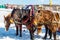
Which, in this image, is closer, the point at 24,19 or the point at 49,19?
the point at 49,19

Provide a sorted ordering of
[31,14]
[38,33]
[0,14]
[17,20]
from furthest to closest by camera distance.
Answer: [0,14]
[38,33]
[17,20]
[31,14]

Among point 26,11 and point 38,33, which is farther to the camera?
point 38,33

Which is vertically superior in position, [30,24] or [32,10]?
[32,10]

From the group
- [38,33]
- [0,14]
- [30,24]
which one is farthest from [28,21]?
[0,14]

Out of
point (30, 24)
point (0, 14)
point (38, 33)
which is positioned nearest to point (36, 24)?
point (30, 24)

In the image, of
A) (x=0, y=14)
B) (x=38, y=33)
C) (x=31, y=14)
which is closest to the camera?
(x=31, y=14)

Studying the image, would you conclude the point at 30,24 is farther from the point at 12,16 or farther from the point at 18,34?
the point at 18,34

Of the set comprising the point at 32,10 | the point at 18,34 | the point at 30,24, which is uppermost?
the point at 32,10

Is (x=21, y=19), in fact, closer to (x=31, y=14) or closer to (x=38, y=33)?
(x=31, y=14)

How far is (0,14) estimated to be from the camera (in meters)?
16.7

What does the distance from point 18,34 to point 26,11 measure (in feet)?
6.09

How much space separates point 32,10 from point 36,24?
524mm

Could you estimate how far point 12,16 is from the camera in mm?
8906

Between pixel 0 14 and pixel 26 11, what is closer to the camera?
pixel 26 11
